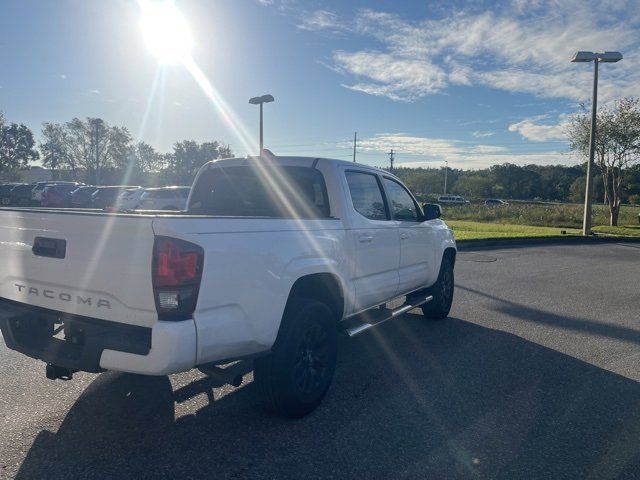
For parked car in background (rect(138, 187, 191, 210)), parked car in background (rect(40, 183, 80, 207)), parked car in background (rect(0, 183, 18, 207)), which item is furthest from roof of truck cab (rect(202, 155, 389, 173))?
parked car in background (rect(0, 183, 18, 207))

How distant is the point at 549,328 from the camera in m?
6.22

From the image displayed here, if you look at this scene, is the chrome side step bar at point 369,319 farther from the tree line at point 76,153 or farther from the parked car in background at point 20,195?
the tree line at point 76,153

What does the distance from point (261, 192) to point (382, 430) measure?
2316mm

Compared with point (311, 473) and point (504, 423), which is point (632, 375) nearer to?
point (504, 423)

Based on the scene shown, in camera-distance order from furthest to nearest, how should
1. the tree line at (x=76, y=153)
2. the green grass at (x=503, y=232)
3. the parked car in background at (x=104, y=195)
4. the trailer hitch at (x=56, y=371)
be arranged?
1. the tree line at (x=76, y=153)
2. the parked car in background at (x=104, y=195)
3. the green grass at (x=503, y=232)
4. the trailer hitch at (x=56, y=371)

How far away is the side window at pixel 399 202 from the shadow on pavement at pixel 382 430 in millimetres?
1601

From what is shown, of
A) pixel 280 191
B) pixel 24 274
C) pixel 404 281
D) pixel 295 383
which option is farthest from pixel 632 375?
pixel 24 274

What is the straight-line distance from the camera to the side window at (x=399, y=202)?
5281 millimetres

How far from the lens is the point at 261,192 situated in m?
4.57

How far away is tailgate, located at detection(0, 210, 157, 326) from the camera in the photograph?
2.78 metres

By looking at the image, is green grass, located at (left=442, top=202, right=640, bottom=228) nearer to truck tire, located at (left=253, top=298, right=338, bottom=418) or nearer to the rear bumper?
truck tire, located at (left=253, top=298, right=338, bottom=418)

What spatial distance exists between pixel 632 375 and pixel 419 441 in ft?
8.63

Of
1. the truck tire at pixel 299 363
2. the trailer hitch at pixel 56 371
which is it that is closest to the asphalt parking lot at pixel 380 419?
the truck tire at pixel 299 363

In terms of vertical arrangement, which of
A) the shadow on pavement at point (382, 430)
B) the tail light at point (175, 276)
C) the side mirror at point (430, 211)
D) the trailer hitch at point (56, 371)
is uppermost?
the side mirror at point (430, 211)
